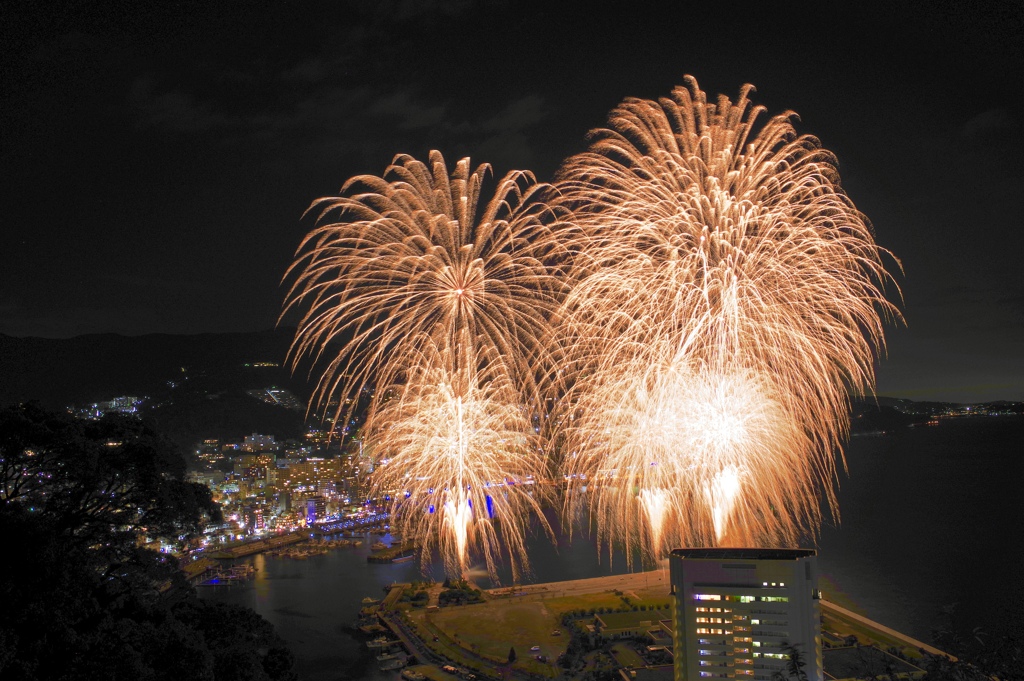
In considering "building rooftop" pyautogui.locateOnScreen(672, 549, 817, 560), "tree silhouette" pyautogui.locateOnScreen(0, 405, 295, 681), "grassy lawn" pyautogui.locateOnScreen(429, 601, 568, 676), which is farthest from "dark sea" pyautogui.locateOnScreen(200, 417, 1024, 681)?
"tree silhouette" pyautogui.locateOnScreen(0, 405, 295, 681)

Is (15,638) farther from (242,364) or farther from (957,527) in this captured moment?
(242,364)

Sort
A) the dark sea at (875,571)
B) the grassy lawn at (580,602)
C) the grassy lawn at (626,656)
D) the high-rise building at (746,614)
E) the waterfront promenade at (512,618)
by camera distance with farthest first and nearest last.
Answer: the dark sea at (875,571), the grassy lawn at (580,602), the waterfront promenade at (512,618), the grassy lawn at (626,656), the high-rise building at (746,614)

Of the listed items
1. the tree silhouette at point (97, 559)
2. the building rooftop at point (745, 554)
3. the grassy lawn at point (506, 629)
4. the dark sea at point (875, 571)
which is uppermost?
the tree silhouette at point (97, 559)

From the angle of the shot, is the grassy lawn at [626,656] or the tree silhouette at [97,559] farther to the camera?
the grassy lawn at [626,656]

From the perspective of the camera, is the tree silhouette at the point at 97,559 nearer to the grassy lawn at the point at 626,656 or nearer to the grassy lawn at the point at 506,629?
the grassy lawn at the point at 626,656

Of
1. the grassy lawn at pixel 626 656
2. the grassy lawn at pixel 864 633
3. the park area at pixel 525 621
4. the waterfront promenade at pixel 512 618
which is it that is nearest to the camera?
the grassy lawn at pixel 626 656

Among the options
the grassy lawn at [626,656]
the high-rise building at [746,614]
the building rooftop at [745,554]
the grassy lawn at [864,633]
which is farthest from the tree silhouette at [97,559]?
the grassy lawn at [864,633]

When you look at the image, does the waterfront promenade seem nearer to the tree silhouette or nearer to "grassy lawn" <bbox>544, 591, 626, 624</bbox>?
"grassy lawn" <bbox>544, 591, 626, 624</bbox>
